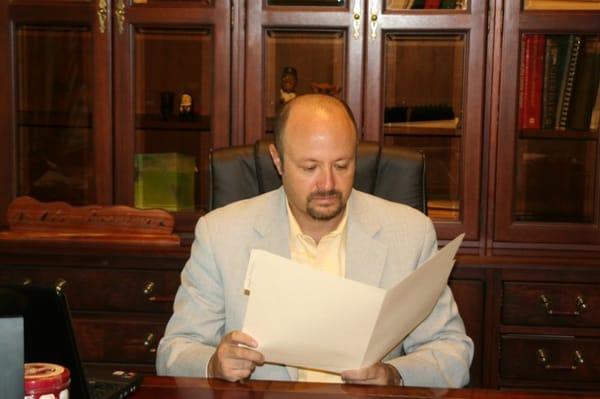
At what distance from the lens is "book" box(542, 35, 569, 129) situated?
9.69ft

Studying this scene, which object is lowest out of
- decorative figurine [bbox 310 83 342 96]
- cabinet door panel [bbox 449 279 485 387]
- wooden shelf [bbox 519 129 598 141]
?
cabinet door panel [bbox 449 279 485 387]

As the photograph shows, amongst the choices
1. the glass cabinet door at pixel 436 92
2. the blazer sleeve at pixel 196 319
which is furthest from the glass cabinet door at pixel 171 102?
the blazer sleeve at pixel 196 319

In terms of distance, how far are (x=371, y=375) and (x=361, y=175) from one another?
0.72 metres

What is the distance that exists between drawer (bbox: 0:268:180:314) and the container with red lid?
1.62 meters

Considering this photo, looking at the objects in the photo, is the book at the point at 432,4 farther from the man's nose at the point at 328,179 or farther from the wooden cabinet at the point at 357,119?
the man's nose at the point at 328,179

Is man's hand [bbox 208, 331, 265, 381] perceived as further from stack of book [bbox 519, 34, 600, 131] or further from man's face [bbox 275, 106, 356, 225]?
stack of book [bbox 519, 34, 600, 131]

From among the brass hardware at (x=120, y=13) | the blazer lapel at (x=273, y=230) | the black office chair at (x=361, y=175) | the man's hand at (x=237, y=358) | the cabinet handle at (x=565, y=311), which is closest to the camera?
the man's hand at (x=237, y=358)

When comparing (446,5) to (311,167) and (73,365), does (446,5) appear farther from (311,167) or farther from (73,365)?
(73,365)

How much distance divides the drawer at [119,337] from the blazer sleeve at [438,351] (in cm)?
111

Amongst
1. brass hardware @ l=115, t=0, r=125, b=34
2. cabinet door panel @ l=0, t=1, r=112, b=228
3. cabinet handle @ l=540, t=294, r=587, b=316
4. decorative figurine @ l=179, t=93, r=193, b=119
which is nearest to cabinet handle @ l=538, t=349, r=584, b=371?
cabinet handle @ l=540, t=294, r=587, b=316

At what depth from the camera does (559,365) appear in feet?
9.27

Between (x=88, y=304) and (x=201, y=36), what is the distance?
0.94m

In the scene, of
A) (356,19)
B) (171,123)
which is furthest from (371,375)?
(171,123)

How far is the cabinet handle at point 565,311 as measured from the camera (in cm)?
281
